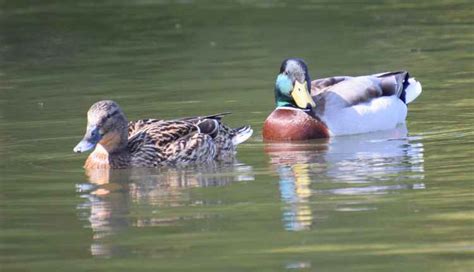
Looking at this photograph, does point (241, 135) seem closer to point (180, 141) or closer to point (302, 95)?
point (180, 141)

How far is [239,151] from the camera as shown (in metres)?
14.1

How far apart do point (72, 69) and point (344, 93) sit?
538 cm

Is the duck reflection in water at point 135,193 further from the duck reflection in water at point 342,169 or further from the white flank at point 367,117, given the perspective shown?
→ the white flank at point 367,117

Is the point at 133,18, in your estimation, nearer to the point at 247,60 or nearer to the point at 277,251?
the point at 247,60

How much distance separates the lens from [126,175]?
12.7 meters

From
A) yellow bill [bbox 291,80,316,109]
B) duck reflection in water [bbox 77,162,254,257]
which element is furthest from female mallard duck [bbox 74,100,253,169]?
yellow bill [bbox 291,80,316,109]

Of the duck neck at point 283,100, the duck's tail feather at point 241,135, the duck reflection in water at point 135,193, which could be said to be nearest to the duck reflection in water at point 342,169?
the duck's tail feather at point 241,135

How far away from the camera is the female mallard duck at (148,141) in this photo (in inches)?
506

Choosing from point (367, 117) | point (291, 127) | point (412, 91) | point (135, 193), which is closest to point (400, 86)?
point (412, 91)

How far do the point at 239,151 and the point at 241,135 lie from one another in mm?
213

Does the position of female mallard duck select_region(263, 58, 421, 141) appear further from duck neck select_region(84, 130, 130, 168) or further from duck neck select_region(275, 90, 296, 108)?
duck neck select_region(84, 130, 130, 168)

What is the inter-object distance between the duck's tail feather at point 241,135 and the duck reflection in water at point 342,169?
0.27 metres

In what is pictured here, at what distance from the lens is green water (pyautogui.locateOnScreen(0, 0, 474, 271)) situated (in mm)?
9234

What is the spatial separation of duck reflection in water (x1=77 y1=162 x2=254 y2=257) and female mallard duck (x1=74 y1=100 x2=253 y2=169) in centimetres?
11
